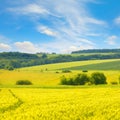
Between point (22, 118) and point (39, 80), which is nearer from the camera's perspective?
point (22, 118)


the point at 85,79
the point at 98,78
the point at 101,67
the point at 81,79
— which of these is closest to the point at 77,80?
the point at 81,79

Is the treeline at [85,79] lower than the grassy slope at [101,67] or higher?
lower

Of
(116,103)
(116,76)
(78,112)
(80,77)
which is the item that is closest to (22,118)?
(78,112)

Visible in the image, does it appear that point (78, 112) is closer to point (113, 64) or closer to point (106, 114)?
point (106, 114)

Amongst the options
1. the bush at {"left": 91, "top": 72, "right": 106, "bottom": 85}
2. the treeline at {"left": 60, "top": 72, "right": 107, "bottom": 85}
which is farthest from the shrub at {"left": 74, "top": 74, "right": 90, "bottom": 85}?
the bush at {"left": 91, "top": 72, "right": 106, "bottom": 85}

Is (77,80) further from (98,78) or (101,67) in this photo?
(101,67)

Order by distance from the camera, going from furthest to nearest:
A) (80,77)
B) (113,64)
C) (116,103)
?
(113,64), (80,77), (116,103)

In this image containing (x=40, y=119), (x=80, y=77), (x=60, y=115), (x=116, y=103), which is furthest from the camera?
(x=80, y=77)

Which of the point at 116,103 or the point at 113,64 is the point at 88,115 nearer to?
the point at 116,103

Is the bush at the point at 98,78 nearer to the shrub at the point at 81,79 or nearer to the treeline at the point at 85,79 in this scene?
the treeline at the point at 85,79

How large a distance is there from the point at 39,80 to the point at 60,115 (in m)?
106

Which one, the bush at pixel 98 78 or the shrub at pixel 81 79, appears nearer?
the shrub at pixel 81 79

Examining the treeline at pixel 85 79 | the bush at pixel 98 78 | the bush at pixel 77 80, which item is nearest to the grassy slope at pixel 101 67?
the bush at pixel 98 78

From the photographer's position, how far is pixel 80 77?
12169 cm
